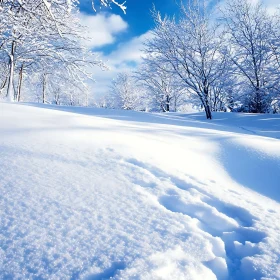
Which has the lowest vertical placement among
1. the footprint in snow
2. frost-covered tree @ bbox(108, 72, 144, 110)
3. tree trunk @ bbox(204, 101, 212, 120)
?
the footprint in snow

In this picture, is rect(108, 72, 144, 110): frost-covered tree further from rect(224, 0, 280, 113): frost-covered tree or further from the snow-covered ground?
the snow-covered ground

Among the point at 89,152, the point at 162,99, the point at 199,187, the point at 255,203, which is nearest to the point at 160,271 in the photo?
the point at 199,187

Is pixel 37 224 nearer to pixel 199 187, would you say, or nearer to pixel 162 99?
pixel 199 187

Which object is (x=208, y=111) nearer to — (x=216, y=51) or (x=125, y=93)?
(x=216, y=51)

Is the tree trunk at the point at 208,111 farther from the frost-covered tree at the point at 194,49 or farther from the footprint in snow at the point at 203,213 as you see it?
the footprint in snow at the point at 203,213

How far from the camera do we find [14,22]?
5.26 meters

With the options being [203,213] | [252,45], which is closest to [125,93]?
[252,45]

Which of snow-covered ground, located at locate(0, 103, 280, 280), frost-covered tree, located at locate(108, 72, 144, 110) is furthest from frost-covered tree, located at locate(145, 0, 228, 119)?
frost-covered tree, located at locate(108, 72, 144, 110)

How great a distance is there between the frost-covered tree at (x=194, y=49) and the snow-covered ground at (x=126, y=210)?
779 centimetres

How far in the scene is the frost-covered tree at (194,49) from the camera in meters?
9.51

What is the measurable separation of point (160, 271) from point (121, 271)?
6.6 inches

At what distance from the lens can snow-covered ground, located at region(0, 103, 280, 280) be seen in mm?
939

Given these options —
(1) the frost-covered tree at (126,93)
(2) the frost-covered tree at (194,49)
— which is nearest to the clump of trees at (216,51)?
(2) the frost-covered tree at (194,49)

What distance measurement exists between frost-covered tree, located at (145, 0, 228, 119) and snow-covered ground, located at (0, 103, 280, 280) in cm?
779
